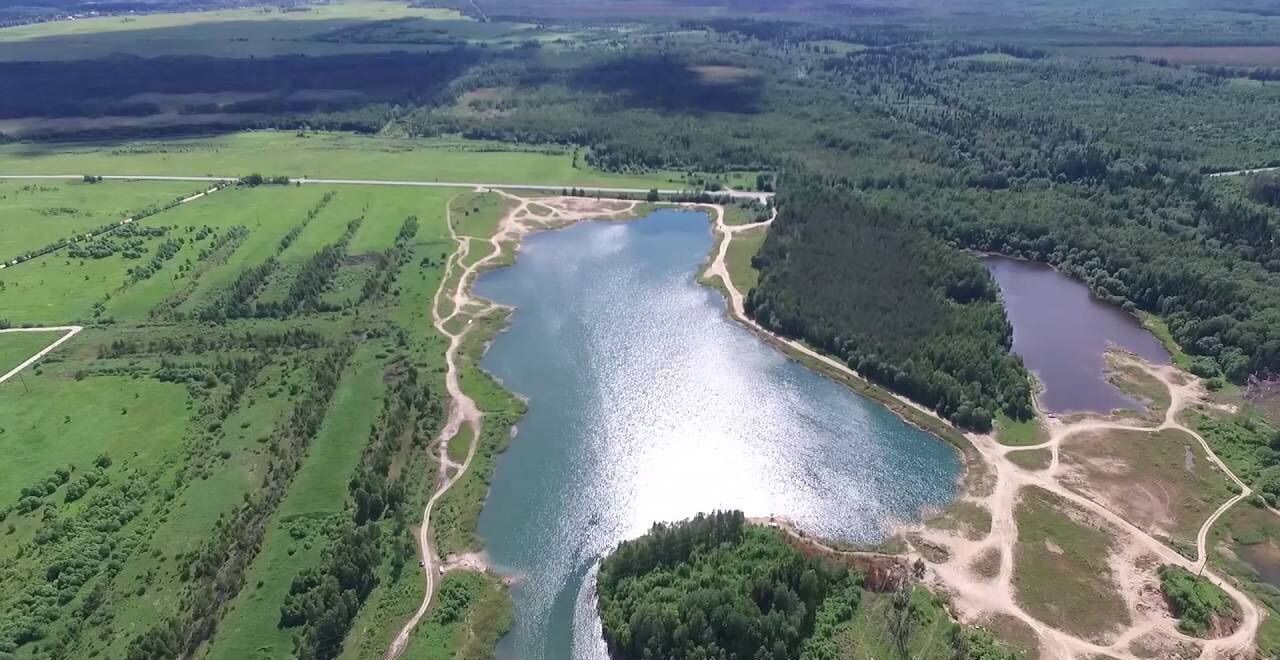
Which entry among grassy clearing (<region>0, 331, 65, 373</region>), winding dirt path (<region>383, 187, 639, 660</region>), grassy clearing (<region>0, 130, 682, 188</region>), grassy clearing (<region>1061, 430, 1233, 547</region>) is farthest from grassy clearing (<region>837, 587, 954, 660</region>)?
grassy clearing (<region>0, 130, 682, 188</region>)

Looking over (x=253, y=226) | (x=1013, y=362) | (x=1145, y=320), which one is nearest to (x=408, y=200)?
(x=253, y=226)

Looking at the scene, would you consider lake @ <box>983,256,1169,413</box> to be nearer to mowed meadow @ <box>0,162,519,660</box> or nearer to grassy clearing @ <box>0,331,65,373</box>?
mowed meadow @ <box>0,162,519,660</box>

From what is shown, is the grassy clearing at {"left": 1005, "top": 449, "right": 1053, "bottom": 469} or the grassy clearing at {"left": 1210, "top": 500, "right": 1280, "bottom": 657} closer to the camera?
the grassy clearing at {"left": 1210, "top": 500, "right": 1280, "bottom": 657}

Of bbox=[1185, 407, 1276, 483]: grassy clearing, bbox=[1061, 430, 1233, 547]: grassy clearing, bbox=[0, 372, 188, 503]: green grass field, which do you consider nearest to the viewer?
bbox=[1061, 430, 1233, 547]: grassy clearing

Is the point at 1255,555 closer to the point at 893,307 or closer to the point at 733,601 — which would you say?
the point at 893,307

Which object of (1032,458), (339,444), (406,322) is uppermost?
(406,322)

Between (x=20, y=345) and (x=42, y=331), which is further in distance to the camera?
(x=42, y=331)

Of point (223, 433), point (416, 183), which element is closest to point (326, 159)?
point (416, 183)
